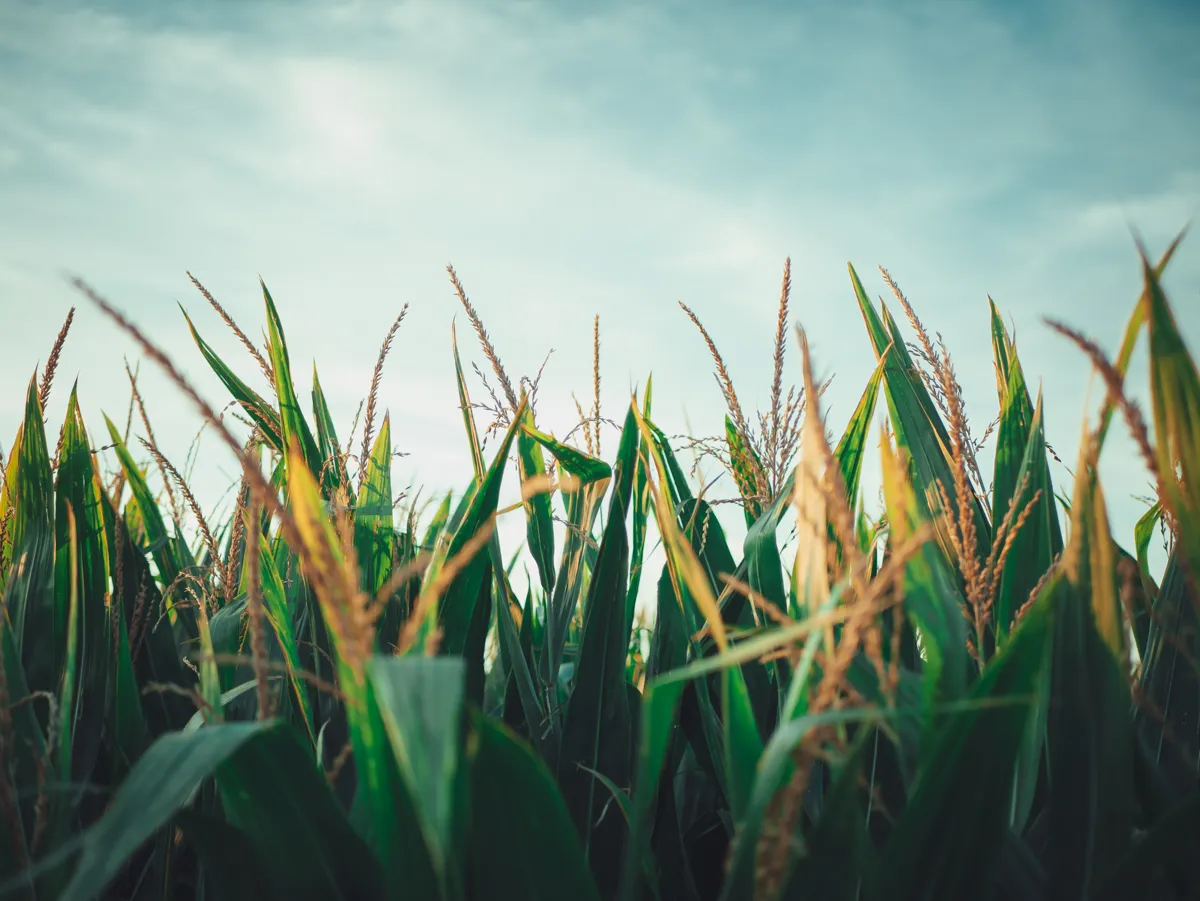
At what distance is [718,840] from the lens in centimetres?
91

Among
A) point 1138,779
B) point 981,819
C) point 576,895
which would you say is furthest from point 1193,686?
point 576,895

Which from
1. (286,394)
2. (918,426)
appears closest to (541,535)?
(286,394)

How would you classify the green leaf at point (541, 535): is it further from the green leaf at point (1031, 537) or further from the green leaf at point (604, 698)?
the green leaf at point (1031, 537)

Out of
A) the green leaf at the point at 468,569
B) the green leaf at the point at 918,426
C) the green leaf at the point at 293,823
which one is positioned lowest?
the green leaf at the point at 293,823

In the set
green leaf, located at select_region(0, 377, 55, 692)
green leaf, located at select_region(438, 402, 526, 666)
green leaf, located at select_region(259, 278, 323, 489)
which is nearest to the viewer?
green leaf, located at select_region(438, 402, 526, 666)

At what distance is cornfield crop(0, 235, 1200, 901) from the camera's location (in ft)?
1.52

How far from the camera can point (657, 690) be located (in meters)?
0.51

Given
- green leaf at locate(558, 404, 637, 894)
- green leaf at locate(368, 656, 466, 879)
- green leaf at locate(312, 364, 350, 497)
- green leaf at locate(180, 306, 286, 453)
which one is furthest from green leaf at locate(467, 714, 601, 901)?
green leaf at locate(180, 306, 286, 453)

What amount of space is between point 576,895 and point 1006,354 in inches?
38.3

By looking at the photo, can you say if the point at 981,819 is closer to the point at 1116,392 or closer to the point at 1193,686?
the point at 1116,392

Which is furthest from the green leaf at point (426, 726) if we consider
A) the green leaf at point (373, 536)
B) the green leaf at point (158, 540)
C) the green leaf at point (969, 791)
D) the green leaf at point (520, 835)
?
the green leaf at point (158, 540)

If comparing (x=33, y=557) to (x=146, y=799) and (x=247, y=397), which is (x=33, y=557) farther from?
(x=146, y=799)

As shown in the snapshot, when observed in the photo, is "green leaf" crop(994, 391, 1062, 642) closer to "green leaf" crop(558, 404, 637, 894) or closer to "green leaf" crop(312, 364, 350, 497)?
"green leaf" crop(558, 404, 637, 894)

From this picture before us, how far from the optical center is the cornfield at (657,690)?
464mm
